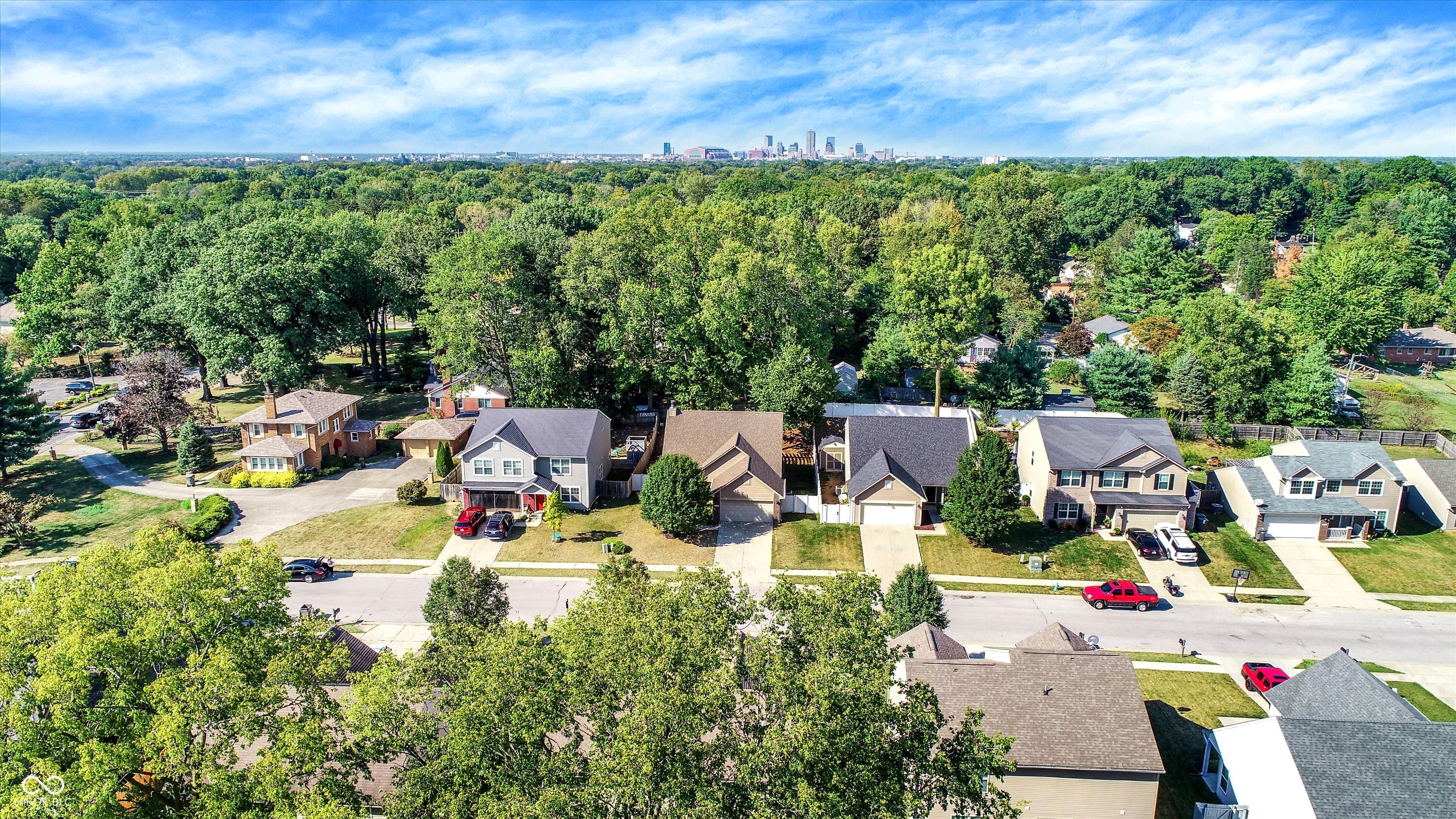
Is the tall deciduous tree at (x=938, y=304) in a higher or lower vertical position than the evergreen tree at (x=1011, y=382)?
higher

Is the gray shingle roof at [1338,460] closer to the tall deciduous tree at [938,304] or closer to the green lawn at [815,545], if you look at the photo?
the tall deciduous tree at [938,304]

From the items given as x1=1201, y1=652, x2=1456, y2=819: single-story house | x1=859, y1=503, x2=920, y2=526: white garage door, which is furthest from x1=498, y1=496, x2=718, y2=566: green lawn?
x1=1201, y1=652, x2=1456, y2=819: single-story house

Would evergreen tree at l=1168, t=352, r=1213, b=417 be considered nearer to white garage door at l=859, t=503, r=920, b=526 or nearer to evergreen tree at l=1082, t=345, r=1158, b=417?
evergreen tree at l=1082, t=345, r=1158, b=417

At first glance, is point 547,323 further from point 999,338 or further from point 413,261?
point 999,338

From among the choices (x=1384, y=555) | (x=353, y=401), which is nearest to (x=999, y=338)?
(x=1384, y=555)

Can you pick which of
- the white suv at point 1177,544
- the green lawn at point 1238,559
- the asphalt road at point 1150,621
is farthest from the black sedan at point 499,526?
the green lawn at point 1238,559

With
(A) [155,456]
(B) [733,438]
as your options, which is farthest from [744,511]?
(A) [155,456]
